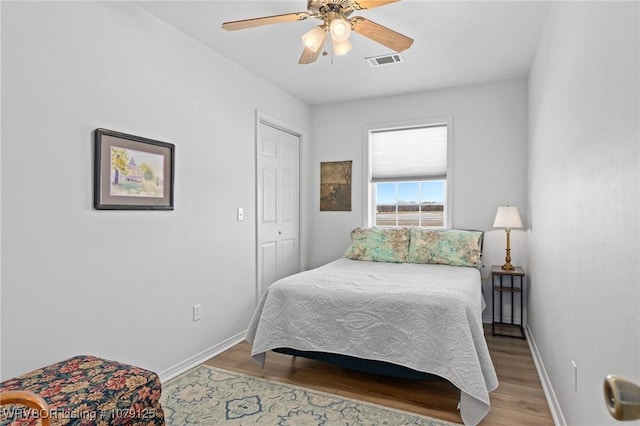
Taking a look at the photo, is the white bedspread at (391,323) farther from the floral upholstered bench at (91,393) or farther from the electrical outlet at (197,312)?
the floral upholstered bench at (91,393)

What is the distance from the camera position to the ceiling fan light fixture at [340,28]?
1.95m

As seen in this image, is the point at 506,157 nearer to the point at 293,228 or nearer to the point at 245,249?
the point at 293,228

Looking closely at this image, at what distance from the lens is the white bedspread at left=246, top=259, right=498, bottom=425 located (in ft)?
6.95

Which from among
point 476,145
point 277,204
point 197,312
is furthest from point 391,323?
point 476,145

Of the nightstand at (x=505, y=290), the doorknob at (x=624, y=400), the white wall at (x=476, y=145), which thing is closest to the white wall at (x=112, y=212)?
the white wall at (x=476, y=145)

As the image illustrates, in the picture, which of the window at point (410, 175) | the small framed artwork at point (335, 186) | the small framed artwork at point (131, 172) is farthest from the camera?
the small framed artwork at point (335, 186)

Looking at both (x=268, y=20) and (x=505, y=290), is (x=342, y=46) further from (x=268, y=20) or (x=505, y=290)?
(x=505, y=290)

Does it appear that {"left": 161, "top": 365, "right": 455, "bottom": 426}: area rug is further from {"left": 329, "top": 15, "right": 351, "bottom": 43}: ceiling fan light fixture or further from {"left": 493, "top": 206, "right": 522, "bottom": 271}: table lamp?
{"left": 329, "top": 15, "right": 351, "bottom": 43}: ceiling fan light fixture

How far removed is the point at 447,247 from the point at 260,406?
2.27 meters

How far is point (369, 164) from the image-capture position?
4.46 metres

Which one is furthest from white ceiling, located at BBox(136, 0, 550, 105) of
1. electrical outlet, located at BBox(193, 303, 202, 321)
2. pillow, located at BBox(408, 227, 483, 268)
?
electrical outlet, located at BBox(193, 303, 202, 321)

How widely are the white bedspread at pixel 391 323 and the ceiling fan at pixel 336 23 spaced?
1.56 meters

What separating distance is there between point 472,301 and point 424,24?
1949mm

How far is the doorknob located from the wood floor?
5.91ft
